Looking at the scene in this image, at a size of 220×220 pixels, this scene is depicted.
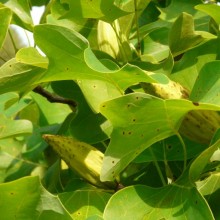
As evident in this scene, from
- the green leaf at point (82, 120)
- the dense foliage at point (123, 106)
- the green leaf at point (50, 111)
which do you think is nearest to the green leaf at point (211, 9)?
the dense foliage at point (123, 106)

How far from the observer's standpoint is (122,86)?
3.18ft

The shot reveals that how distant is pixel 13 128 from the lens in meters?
1.21

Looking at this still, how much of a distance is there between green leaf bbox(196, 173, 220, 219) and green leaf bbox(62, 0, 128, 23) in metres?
0.32

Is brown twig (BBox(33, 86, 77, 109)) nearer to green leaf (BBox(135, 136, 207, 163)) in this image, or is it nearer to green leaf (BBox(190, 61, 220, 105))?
green leaf (BBox(135, 136, 207, 163))

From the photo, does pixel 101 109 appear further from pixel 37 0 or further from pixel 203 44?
pixel 37 0

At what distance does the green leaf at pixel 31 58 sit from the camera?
3.04 ft

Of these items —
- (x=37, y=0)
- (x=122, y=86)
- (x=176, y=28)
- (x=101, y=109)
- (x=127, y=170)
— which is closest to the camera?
(x=101, y=109)

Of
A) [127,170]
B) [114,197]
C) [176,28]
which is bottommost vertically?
[127,170]

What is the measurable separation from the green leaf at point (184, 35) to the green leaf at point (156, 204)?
0.89 feet

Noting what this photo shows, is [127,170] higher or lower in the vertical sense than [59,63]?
lower

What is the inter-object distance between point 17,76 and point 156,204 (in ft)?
0.96

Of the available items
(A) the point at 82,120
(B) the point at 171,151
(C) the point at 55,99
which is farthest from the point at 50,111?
(B) the point at 171,151

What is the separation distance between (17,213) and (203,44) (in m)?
0.45

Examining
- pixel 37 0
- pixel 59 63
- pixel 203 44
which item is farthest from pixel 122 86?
pixel 37 0
